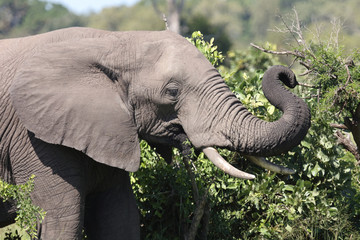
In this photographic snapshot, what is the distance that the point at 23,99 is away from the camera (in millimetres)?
4879

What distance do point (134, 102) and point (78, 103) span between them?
0.38m

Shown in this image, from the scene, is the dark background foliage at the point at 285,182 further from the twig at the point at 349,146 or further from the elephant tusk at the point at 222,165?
the elephant tusk at the point at 222,165

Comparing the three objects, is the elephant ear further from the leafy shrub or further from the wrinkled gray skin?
the leafy shrub

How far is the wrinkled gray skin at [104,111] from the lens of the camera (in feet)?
16.0

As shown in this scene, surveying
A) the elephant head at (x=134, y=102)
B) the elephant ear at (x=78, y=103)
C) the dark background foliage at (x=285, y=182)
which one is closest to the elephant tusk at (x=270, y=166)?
the elephant head at (x=134, y=102)

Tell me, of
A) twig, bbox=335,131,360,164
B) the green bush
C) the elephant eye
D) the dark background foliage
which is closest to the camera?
the elephant eye

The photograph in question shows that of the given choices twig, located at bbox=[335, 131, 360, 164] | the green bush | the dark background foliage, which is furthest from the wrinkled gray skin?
twig, located at bbox=[335, 131, 360, 164]

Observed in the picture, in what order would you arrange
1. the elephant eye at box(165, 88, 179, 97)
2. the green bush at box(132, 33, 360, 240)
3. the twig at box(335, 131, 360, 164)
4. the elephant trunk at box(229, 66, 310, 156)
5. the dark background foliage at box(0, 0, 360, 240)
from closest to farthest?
the elephant trunk at box(229, 66, 310, 156) < the elephant eye at box(165, 88, 179, 97) < the dark background foliage at box(0, 0, 360, 240) < the green bush at box(132, 33, 360, 240) < the twig at box(335, 131, 360, 164)

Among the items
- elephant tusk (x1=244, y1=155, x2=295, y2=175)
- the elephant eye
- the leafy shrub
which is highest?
the elephant eye

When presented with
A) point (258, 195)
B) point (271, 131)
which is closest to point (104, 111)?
point (271, 131)

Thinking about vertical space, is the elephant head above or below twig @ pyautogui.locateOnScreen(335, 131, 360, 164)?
below

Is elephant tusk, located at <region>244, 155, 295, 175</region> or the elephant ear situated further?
elephant tusk, located at <region>244, 155, 295, 175</region>

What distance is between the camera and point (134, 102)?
16.7 ft

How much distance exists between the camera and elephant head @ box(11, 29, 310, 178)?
4.89 metres
